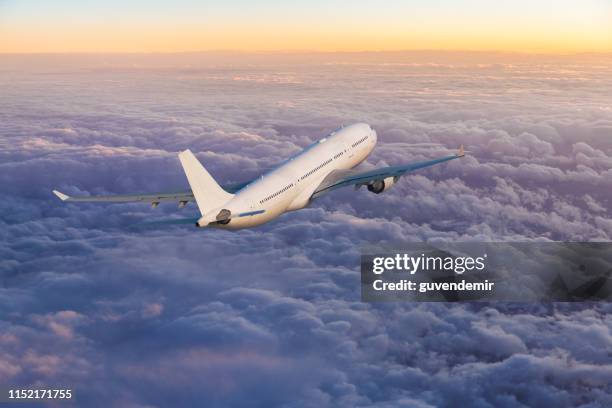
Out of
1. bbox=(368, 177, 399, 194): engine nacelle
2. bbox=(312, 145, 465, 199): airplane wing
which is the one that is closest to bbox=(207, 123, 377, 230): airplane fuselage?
bbox=(312, 145, 465, 199): airplane wing

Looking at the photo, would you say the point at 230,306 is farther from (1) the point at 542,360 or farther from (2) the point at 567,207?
(2) the point at 567,207

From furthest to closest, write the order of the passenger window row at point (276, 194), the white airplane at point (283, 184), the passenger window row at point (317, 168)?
1. the passenger window row at point (317, 168)
2. the passenger window row at point (276, 194)
3. the white airplane at point (283, 184)

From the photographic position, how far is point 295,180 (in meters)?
58.9

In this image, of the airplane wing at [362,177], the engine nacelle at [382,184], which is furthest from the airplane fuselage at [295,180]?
the engine nacelle at [382,184]

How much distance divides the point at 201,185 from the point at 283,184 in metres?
12.2

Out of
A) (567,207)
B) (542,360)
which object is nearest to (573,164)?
(567,207)

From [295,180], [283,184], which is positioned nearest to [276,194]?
[283,184]

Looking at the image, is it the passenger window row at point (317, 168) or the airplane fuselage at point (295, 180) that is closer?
the airplane fuselage at point (295, 180)

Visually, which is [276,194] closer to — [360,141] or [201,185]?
[201,185]

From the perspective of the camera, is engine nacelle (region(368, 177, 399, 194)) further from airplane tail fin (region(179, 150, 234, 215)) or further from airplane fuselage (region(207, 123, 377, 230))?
airplane tail fin (region(179, 150, 234, 215))

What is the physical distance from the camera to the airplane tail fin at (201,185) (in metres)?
44.7

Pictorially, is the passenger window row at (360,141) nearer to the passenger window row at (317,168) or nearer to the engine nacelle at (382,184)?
the passenger window row at (317,168)

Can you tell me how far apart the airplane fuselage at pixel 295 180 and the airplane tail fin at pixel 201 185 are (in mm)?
726

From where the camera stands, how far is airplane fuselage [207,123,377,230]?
5034 cm
